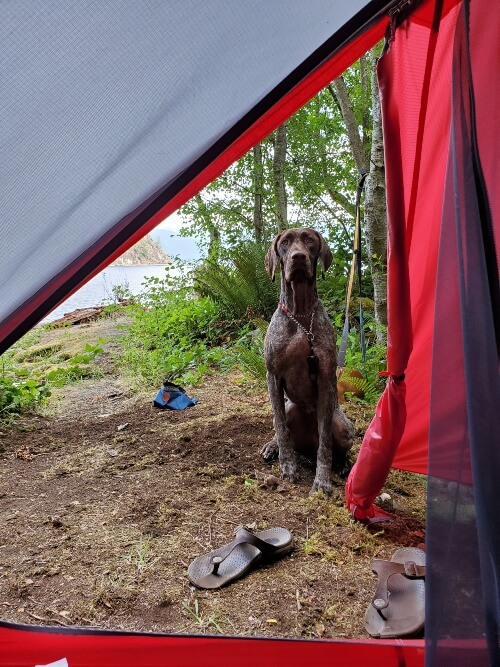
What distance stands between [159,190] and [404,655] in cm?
171

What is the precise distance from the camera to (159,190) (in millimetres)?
1506

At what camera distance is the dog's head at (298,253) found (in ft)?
12.0

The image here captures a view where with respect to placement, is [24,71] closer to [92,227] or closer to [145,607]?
[92,227]

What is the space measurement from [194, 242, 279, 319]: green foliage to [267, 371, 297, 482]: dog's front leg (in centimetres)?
438

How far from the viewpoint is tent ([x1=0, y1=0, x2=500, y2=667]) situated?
3.69 ft

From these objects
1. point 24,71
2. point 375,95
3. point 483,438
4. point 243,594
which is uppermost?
point 375,95

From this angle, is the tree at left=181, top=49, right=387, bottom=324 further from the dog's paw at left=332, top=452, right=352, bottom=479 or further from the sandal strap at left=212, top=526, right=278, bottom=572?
the sandal strap at left=212, top=526, right=278, bottom=572

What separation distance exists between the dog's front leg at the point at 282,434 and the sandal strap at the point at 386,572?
50.7 inches

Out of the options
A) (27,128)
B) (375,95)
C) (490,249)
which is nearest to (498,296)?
(490,249)

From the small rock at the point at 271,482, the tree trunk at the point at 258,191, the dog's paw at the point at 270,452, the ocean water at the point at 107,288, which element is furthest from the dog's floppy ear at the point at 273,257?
the ocean water at the point at 107,288

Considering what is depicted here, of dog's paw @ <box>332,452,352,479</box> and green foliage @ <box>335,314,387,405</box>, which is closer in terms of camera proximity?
dog's paw @ <box>332,452,352,479</box>

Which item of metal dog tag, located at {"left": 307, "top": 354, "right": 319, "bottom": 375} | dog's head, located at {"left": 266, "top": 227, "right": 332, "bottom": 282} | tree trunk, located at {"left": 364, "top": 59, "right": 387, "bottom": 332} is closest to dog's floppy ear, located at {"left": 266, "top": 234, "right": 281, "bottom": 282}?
dog's head, located at {"left": 266, "top": 227, "right": 332, "bottom": 282}

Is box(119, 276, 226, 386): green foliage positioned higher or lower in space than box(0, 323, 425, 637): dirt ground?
higher

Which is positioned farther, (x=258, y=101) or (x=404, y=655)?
(x=404, y=655)
